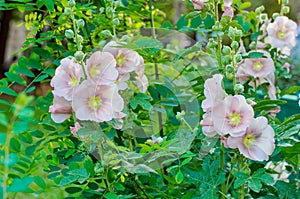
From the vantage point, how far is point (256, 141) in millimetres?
979

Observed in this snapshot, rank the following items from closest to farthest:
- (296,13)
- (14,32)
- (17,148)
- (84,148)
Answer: (84,148) → (17,148) → (296,13) → (14,32)

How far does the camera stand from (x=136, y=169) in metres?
1.01

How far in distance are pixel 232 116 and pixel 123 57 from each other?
0.24 m

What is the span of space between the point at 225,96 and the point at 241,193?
232 millimetres

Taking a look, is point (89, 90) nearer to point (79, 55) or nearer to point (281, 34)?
point (79, 55)

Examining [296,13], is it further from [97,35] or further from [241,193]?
[241,193]

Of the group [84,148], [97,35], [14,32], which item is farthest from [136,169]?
[14,32]

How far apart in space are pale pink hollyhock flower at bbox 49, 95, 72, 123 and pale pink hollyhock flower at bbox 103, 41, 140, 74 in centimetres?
13

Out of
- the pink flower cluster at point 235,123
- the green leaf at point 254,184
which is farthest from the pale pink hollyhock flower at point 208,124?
the green leaf at point 254,184

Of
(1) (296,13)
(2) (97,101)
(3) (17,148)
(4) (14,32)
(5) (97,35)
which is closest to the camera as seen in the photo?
(2) (97,101)

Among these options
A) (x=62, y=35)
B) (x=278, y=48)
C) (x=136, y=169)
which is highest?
(x=62, y=35)

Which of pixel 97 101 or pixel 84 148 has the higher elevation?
pixel 97 101

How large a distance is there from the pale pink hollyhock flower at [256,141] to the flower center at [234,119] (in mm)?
25

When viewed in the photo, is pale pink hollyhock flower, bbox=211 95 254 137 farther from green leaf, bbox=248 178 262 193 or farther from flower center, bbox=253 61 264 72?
flower center, bbox=253 61 264 72
